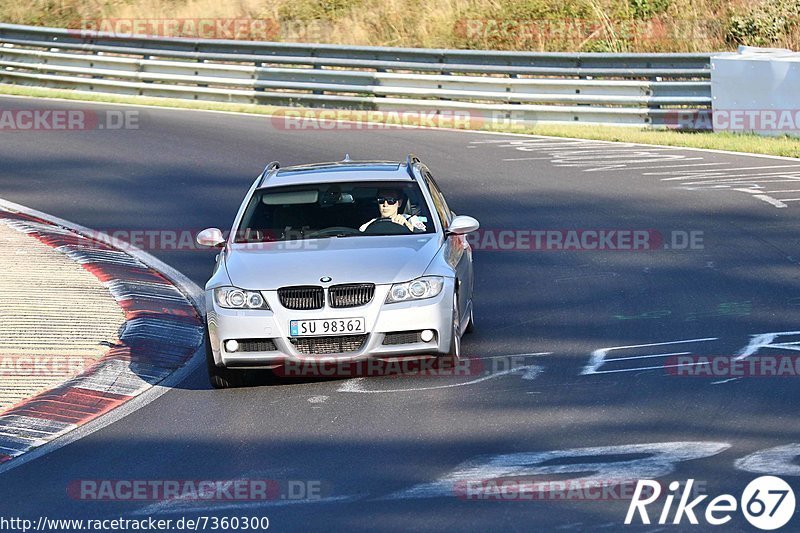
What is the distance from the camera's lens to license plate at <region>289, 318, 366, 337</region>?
992cm

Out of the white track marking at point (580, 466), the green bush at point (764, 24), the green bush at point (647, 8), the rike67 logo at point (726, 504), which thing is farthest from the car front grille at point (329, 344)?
the green bush at point (647, 8)

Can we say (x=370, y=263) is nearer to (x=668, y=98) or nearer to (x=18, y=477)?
(x=18, y=477)

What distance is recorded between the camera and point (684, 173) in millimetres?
19797

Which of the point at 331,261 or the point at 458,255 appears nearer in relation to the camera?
the point at 331,261

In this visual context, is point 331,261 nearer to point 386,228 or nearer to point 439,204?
point 386,228

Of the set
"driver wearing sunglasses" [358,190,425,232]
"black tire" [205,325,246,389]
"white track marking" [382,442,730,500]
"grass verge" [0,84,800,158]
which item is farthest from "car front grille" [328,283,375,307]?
"grass verge" [0,84,800,158]

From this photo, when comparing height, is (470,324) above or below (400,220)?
below

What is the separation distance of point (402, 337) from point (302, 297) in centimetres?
78

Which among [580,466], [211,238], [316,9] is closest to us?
[580,466]

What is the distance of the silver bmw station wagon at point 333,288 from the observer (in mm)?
9969

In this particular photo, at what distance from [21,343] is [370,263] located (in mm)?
3334

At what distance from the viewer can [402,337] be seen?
1003 centimetres

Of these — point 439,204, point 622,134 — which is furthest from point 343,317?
point 622,134

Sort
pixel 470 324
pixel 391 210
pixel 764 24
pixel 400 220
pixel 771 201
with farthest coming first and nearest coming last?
pixel 764 24
pixel 771 201
pixel 470 324
pixel 391 210
pixel 400 220
